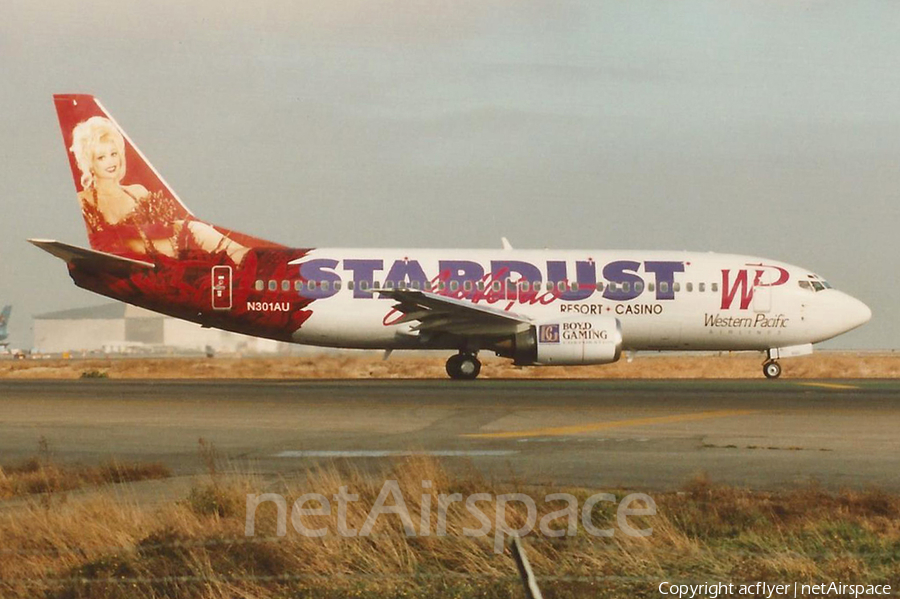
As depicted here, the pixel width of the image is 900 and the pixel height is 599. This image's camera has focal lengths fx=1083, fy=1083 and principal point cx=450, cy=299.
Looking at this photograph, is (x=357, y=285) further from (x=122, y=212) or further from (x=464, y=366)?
(x=122, y=212)

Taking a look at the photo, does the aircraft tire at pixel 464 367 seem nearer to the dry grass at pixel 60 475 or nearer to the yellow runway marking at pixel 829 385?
the yellow runway marking at pixel 829 385

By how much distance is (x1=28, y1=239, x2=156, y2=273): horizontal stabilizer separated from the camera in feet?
88.6

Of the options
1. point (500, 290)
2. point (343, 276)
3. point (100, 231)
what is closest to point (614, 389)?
point (500, 290)

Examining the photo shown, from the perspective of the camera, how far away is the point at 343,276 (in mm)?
29359

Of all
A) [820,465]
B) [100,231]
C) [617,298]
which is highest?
[100,231]

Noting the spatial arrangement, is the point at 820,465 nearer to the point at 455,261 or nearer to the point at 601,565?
the point at 601,565

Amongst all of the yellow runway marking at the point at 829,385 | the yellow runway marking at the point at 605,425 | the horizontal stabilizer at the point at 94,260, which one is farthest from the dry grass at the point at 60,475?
the yellow runway marking at the point at 829,385

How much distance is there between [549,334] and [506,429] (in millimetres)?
12077

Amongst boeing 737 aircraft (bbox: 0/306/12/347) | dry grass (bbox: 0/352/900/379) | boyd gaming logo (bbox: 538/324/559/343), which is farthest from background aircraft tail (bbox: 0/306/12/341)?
boyd gaming logo (bbox: 538/324/559/343)

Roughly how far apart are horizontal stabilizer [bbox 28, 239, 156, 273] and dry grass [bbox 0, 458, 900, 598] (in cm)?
1934

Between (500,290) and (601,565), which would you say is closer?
(601,565)

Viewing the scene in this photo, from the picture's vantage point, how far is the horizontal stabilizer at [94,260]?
88.6ft

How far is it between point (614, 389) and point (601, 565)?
60.0ft

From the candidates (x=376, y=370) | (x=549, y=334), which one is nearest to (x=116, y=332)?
(x=376, y=370)
